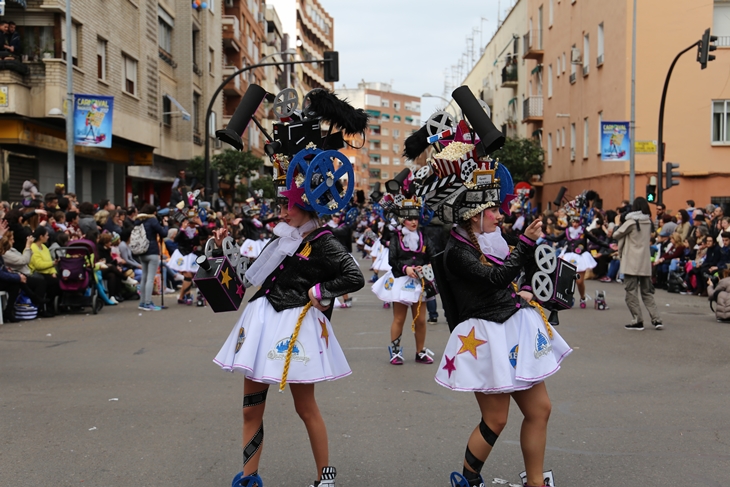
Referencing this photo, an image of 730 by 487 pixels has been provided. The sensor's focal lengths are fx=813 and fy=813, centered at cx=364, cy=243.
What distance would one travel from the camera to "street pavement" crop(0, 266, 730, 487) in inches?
211

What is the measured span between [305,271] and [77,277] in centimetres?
1036

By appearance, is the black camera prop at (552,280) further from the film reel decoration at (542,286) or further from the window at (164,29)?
the window at (164,29)

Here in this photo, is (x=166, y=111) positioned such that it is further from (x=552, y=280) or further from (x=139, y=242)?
(x=552, y=280)

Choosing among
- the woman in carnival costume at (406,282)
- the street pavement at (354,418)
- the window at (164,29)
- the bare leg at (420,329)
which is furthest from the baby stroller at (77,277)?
the window at (164,29)

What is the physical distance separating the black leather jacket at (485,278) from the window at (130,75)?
2596cm

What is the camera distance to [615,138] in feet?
88.7

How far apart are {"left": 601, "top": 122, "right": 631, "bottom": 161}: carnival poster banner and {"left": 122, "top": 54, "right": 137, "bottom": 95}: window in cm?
1653

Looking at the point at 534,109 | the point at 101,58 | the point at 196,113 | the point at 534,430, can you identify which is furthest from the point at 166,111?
the point at 534,430

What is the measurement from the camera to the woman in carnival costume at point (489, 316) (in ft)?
A: 14.6

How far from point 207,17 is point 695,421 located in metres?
38.4

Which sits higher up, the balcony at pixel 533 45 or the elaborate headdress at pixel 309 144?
the balcony at pixel 533 45

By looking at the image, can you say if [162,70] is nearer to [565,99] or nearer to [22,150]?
[22,150]

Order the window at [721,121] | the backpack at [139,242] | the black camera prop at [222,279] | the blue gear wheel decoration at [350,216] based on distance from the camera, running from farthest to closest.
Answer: the window at [721,121], the blue gear wheel decoration at [350,216], the backpack at [139,242], the black camera prop at [222,279]

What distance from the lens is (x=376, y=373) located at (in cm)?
874
